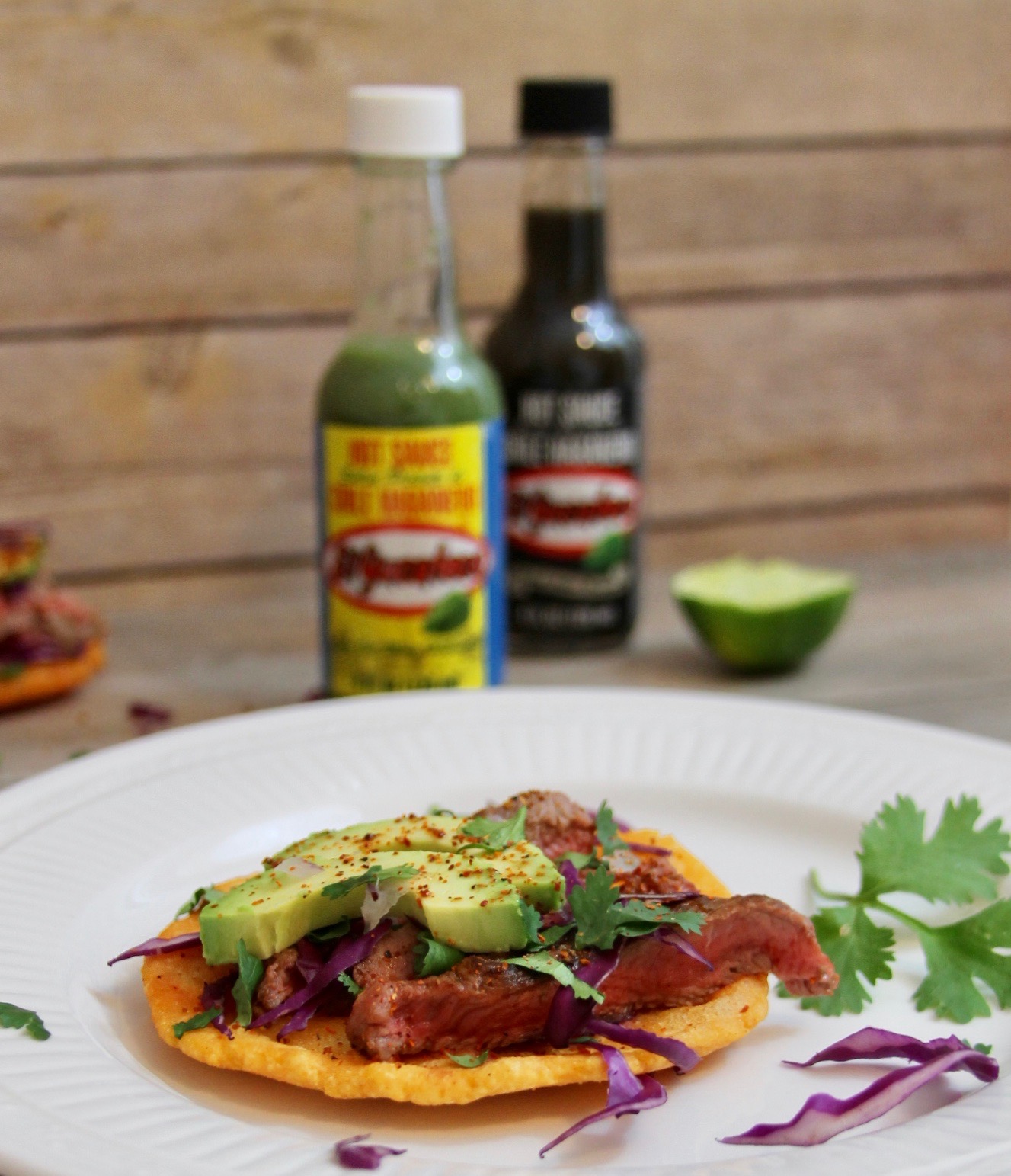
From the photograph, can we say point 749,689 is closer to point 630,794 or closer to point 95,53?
point 630,794

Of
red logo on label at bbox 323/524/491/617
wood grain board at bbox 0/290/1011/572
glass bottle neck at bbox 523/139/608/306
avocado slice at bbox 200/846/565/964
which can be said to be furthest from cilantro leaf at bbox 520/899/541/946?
wood grain board at bbox 0/290/1011/572

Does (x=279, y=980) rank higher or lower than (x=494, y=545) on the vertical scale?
lower

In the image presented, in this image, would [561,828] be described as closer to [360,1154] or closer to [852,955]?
[852,955]

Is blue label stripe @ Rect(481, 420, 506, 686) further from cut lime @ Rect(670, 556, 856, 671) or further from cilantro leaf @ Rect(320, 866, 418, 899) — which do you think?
cilantro leaf @ Rect(320, 866, 418, 899)

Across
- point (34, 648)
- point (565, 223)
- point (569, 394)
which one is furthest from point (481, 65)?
point (34, 648)

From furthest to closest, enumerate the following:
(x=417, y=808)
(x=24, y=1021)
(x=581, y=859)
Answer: (x=417, y=808) < (x=581, y=859) < (x=24, y=1021)

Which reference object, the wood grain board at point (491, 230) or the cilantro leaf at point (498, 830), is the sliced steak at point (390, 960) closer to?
the cilantro leaf at point (498, 830)
